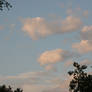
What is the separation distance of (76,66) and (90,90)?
6.91 meters

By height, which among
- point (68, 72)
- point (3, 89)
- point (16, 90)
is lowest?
point (3, 89)

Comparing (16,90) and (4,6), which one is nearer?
(4,6)

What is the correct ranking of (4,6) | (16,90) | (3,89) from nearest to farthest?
(4,6), (3,89), (16,90)

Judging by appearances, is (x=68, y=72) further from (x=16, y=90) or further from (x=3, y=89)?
(x=3, y=89)

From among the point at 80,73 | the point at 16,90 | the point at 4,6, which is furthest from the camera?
the point at 80,73

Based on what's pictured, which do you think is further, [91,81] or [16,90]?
[91,81]

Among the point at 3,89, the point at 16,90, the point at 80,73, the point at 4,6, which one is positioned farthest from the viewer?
the point at 80,73

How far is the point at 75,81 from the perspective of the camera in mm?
74750

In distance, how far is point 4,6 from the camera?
23.0m

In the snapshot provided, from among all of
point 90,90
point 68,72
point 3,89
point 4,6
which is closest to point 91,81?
point 90,90

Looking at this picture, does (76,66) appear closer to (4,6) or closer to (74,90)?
(74,90)

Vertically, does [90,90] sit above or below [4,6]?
above

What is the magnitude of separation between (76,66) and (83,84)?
4.79 m

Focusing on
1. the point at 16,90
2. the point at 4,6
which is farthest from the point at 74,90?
the point at 4,6
